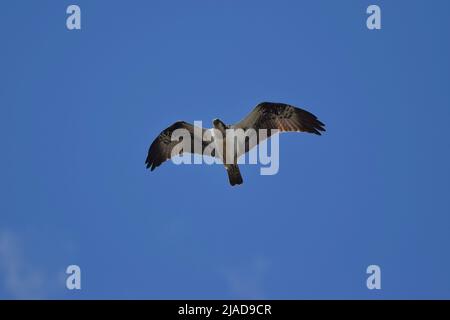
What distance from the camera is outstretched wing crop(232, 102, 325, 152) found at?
20625 millimetres

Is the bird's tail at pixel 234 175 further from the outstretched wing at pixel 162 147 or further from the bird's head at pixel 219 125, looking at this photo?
the outstretched wing at pixel 162 147

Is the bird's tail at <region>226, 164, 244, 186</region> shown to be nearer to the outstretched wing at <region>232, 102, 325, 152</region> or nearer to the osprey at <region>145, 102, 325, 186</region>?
the osprey at <region>145, 102, 325, 186</region>

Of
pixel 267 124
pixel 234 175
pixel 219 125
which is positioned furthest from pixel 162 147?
pixel 267 124

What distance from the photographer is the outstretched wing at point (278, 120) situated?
67.7 feet

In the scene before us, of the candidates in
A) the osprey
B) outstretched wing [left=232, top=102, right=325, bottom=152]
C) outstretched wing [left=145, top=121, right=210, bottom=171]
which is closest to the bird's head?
the osprey

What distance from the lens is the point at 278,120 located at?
2088cm

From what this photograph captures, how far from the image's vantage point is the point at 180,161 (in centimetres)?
2162

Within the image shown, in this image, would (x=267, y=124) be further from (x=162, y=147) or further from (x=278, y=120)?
(x=162, y=147)

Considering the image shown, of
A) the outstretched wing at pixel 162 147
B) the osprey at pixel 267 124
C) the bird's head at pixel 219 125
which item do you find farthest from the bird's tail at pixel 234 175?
the outstretched wing at pixel 162 147
